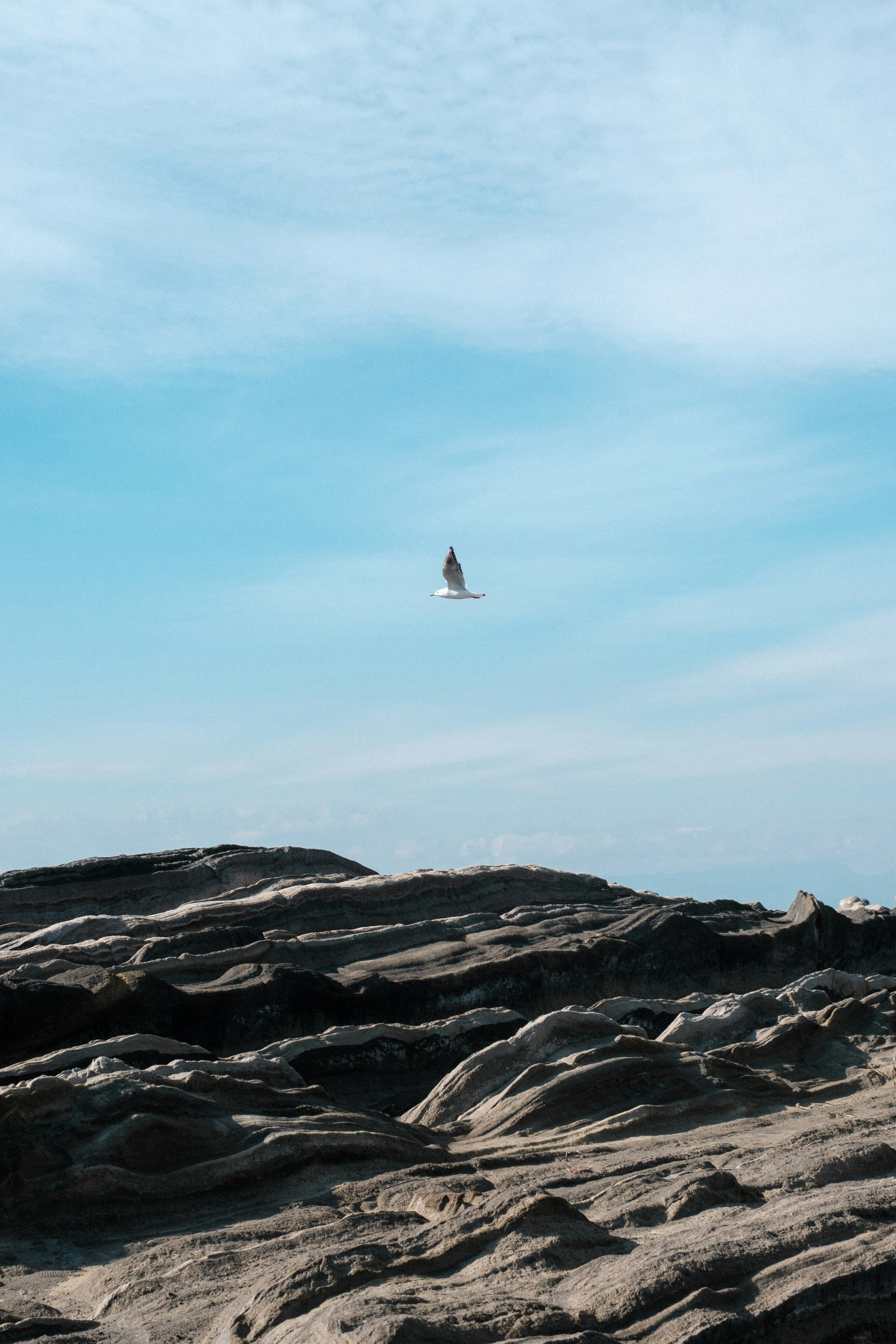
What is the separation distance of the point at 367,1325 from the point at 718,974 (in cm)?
1782

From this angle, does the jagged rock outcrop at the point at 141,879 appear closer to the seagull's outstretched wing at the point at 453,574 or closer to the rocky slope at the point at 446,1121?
the rocky slope at the point at 446,1121

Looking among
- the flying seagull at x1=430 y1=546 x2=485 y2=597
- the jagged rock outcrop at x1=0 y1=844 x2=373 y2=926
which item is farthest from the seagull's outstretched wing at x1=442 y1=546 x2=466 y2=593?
the jagged rock outcrop at x1=0 y1=844 x2=373 y2=926

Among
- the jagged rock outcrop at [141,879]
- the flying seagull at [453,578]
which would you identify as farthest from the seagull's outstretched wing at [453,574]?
the jagged rock outcrop at [141,879]

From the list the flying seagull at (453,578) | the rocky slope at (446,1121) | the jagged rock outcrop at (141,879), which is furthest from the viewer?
the jagged rock outcrop at (141,879)

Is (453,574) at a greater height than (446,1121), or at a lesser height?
greater

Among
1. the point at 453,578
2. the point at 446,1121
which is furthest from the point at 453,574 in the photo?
the point at 446,1121

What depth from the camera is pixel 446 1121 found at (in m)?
13.5

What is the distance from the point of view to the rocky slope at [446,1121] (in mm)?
6895

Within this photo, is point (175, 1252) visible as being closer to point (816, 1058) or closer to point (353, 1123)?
point (353, 1123)

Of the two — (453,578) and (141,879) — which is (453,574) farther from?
(141,879)

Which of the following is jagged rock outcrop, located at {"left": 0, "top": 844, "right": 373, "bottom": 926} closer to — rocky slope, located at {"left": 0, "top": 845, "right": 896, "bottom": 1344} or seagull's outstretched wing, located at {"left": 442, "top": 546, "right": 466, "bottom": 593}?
rocky slope, located at {"left": 0, "top": 845, "right": 896, "bottom": 1344}

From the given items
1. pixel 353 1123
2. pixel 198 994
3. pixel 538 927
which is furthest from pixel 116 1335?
pixel 538 927

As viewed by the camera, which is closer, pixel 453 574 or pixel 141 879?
pixel 453 574

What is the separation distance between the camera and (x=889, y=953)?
84.2 feet
